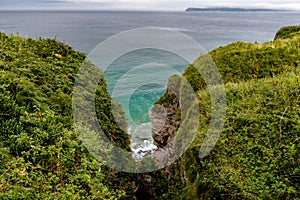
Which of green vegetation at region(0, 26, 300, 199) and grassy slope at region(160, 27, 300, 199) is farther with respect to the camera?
grassy slope at region(160, 27, 300, 199)

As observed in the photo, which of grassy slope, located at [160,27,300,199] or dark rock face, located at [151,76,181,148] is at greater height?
grassy slope, located at [160,27,300,199]

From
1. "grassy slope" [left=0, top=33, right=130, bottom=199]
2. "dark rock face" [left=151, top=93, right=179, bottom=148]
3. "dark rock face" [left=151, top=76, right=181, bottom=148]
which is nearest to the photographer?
"grassy slope" [left=0, top=33, right=130, bottom=199]

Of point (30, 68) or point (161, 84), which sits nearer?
point (30, 68)

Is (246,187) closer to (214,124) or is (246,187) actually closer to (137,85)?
(214,124)

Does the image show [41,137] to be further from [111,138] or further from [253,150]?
[253,150]

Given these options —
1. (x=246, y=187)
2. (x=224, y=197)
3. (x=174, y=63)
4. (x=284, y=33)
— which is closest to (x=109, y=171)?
(x=224, y=197)

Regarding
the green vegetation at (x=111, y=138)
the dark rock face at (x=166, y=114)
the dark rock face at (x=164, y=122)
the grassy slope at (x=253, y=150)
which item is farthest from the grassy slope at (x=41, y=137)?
the dark rock face at (x=166, y=114)

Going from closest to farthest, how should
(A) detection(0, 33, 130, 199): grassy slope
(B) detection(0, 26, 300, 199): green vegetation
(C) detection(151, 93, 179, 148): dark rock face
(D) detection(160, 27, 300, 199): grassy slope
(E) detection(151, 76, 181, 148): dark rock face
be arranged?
1. (A) detection(0, 33, 130, 199): grassy slope
2. (B) detection(0, 26, 300, 199): green vegetation
3. (D) detection(160, 27, 300, 199): grassy slope
4. (C) detection(151, 93, 179, 148): dark rock face
5. (E) detection(151, 76, 181, 148): dark rock face

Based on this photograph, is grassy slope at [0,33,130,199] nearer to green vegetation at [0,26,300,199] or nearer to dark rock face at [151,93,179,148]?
green vegetation at [0,26,300,199]

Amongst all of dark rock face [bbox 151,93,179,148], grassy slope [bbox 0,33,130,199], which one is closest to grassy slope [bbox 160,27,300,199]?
grassy slope [bbox 0,33,130,199]
